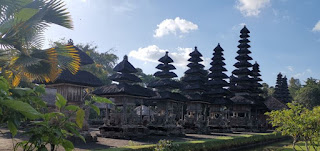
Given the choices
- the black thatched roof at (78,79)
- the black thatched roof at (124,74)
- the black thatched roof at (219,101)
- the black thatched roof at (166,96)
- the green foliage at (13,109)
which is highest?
the black thatched roof at (124,74)

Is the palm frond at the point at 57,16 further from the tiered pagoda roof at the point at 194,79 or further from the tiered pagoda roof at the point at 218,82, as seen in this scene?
the tiered pagoda roof at the point at 218,82

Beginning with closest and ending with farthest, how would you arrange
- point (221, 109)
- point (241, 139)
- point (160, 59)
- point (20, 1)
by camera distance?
point (20, 1)
point (241, 139)
point (160, 59)
point (221, 109)

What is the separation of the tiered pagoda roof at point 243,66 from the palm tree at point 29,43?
36.7m

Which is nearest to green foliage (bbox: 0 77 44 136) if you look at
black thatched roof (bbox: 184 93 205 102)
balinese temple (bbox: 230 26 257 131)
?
black thatched roof (bbox: 184 93 205 102)

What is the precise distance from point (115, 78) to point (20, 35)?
15289 millimetres

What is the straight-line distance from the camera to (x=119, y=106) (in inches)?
894

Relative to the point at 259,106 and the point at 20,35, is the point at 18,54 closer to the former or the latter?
the point at 20,35

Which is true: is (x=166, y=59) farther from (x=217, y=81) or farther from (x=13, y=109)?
(x=13, y=109)

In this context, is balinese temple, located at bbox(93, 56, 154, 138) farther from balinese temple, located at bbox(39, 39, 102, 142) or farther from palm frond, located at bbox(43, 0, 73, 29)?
palm frond, located at bbox(43, 0, 73, 29)

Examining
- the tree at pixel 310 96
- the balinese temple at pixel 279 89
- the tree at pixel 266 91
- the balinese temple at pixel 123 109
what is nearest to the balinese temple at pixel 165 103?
the balinese temple at pixel 123 109

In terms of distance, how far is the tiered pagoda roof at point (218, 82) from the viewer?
37031 mm

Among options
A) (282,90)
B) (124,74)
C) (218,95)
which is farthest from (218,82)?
(282,90)

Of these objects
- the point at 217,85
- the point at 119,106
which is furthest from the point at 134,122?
the point at 217,85

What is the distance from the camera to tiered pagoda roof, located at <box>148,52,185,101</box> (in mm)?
27541
